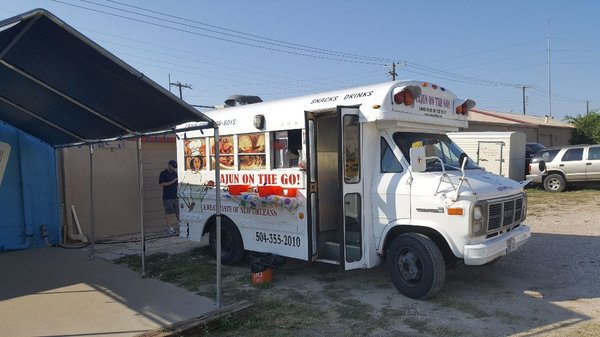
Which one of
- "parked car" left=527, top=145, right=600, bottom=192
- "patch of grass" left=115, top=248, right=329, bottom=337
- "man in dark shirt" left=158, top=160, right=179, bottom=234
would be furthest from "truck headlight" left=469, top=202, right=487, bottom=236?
"parked car" left=527, top=145, right=600, bottom=192

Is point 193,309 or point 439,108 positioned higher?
point 439,108

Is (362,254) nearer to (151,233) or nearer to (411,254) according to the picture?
(411,254)

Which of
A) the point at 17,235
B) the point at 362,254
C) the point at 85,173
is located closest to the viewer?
the point at 362,254

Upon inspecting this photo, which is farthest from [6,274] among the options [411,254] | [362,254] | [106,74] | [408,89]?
[408,89]

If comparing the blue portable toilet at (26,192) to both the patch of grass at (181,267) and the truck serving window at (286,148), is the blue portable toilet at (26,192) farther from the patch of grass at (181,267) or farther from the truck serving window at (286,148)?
the truck serving window at (286,148)

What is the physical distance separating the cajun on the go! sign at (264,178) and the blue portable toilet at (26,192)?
15.6ft

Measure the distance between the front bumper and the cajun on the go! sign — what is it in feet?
7.78

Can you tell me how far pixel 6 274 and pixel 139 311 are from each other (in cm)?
351

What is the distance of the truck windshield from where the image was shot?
6.27m

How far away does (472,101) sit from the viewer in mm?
7098

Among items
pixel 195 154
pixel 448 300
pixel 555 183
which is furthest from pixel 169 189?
pixel 555 183

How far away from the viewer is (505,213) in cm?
600

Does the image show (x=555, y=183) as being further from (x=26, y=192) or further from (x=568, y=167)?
(x=26, y=192)

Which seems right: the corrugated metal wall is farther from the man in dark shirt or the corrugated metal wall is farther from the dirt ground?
the dirt ground
